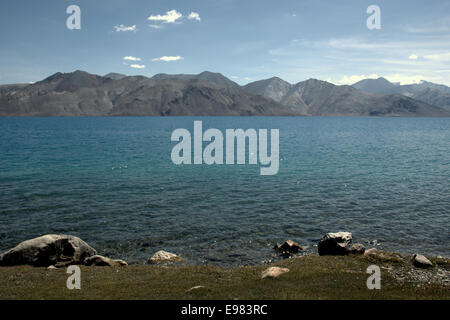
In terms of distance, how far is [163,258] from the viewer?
76.5 feet

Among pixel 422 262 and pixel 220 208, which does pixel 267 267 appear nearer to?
pixel 422 262

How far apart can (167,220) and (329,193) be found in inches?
905

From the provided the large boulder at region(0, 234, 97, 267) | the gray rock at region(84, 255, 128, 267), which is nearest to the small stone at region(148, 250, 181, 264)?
the gray rock at region(84, 255, 128, 267)

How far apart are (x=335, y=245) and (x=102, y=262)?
57.7 ft

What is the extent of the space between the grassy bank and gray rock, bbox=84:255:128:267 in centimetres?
83

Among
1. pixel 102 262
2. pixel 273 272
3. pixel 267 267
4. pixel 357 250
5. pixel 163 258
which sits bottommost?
pixel 163 258

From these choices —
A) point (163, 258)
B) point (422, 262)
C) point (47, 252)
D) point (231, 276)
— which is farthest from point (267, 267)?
point (47, 252)

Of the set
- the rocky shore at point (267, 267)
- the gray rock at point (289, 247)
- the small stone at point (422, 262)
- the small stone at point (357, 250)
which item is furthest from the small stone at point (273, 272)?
the small stone at point (422, 262)

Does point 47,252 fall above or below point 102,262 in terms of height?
above

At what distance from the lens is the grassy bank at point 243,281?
1560 cm

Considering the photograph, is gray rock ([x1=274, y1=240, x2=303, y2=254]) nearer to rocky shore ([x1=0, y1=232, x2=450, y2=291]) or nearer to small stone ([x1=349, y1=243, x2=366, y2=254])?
rocky shore ([x1=0, y1=232, x2=450, y2=291])

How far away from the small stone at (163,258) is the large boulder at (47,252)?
16.9 ft

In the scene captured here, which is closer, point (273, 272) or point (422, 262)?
point (273, 272)
